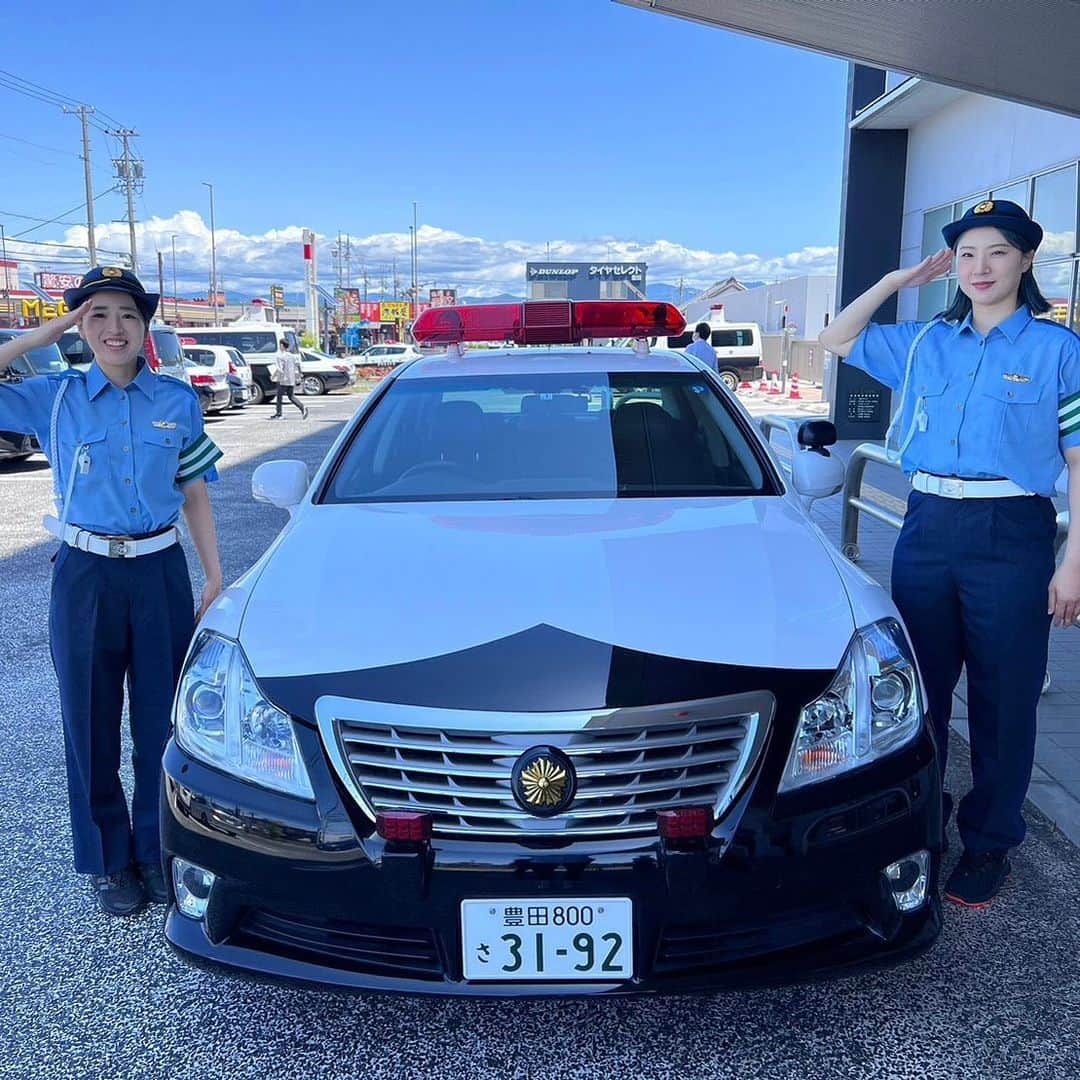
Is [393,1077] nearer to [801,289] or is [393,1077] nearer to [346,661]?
[346,661]

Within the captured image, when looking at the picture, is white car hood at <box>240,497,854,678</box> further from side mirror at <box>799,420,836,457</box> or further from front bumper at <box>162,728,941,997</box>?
side mirror at <box>799,420,836,457</box>

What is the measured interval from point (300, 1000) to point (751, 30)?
5927mm

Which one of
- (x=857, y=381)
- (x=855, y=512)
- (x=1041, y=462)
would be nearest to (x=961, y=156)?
(x=857, y=381)

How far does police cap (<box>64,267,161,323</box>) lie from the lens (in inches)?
103

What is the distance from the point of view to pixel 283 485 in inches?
127

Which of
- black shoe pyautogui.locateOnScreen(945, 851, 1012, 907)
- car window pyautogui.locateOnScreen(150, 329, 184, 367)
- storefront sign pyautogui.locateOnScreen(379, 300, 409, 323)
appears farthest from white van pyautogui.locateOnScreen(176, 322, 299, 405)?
storefront sign pyautogui.locateOnScreen(379, 300, 409, 323)

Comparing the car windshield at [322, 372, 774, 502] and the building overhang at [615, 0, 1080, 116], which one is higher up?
the building overhang at [615, 0, 1080, 116]

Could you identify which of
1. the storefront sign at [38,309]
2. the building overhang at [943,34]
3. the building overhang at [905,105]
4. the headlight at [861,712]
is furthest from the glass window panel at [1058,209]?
the storefront sign at [38,309]

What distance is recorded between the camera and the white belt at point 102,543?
269cm

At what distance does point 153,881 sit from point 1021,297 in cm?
287

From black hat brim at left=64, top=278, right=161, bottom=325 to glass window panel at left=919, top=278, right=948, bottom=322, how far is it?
1333cm

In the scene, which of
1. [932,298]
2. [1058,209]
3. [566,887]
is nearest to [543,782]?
[566,887]

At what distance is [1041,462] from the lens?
268 cm

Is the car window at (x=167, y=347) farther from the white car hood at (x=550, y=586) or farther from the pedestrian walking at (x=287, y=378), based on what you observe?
the white car hood at (x=550, y=586)
